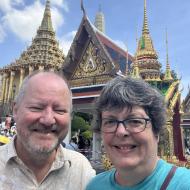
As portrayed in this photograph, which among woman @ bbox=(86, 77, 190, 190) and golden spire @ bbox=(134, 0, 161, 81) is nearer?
woman @ bbox=(86, 77, 190, 190)

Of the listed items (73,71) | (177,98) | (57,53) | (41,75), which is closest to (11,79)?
(57,53)

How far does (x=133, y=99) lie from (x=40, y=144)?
25.6 inches

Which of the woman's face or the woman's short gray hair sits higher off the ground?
the woman's short gray hair

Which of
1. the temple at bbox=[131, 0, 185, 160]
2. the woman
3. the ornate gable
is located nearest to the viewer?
the woman

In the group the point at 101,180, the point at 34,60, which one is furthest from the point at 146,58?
the point at 34,60

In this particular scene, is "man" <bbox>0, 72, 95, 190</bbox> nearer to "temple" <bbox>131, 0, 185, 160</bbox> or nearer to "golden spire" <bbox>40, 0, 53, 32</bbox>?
"temple" <bbox>131, 0, 185, 160</bbox>

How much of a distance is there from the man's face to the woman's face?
1.17 ft

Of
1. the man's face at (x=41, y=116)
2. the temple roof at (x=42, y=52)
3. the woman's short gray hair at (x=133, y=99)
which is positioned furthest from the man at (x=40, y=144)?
the temple roof at (x=42, y=52)

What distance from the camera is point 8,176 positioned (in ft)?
5.94

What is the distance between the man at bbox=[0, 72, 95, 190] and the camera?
181 centimetres

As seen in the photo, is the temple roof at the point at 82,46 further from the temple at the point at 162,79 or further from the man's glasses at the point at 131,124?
the man's glasses at the point at 131,124

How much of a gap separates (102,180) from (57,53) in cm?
3910

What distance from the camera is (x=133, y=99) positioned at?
167 centimetres

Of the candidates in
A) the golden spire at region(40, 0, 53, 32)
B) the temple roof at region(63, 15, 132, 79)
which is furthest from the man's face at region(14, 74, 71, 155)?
the golden spire at region(40, 0, 53, 32)
